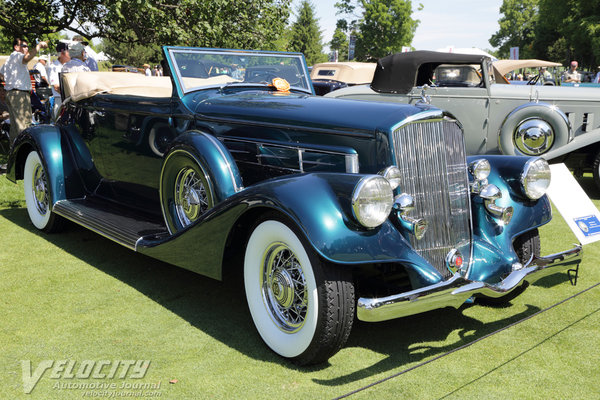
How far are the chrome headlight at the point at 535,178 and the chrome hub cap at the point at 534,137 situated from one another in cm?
393

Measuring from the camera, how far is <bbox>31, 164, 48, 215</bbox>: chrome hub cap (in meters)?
5.34

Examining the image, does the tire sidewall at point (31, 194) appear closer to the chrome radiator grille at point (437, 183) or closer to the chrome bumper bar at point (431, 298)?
the chrome radiator grille at point (437, 183)

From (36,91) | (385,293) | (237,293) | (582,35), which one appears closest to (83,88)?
(237,293)

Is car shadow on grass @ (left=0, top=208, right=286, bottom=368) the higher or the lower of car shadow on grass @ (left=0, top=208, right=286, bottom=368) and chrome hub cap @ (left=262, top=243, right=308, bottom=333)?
the lower

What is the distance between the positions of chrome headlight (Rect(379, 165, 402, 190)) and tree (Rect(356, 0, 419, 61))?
39966 millimetres

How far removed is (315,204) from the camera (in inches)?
104

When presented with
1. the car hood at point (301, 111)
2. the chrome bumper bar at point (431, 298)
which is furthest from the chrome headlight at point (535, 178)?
the car hood at point (301, 111)

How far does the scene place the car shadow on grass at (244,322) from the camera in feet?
9.86

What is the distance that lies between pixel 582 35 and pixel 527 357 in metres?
37.3

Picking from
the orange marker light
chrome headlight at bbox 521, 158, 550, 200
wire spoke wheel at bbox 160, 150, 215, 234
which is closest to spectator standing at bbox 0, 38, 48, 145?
the orange marker light

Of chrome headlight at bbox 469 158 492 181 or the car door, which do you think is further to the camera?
the car door

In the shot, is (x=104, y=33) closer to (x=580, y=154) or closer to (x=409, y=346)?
(x=580, y=154)

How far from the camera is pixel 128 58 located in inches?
2067

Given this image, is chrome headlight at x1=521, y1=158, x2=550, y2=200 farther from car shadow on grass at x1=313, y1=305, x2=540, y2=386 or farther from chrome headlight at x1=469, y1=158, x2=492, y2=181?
car shadow on grass at x1=313, y1=305, x2=540, y2=386
